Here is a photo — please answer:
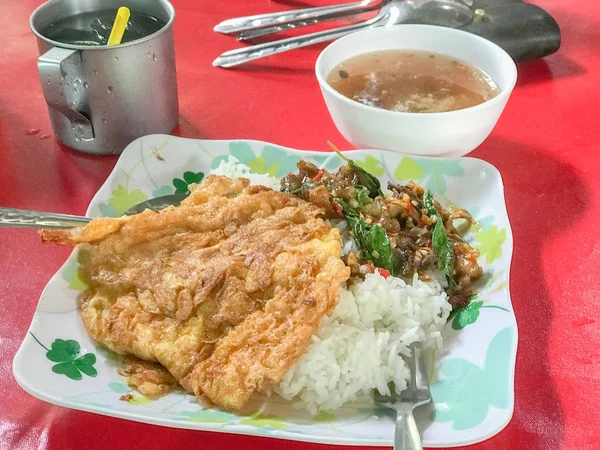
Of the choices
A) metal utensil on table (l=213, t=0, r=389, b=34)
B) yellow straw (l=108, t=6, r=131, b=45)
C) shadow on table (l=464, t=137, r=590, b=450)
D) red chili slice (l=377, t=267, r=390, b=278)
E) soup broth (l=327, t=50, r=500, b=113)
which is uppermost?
yellow straw (l=108, t=6, r=131, b=45)

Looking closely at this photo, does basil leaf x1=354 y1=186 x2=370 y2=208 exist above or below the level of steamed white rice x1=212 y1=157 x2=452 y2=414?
above

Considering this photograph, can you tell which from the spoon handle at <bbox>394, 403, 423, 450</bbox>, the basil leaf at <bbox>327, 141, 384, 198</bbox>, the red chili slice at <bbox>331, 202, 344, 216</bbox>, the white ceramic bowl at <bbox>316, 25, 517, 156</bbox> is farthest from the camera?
the white ceramic bowl at <bbox>316, 25, 517, 156</bbox>

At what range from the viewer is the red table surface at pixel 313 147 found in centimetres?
152

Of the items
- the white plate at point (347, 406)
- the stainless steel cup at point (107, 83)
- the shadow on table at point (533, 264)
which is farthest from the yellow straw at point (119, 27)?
the shadow on table at point (533, 264)

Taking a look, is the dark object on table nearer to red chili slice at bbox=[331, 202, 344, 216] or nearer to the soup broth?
the soup broth

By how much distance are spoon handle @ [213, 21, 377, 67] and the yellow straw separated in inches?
35.6

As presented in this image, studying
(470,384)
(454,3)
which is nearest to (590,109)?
(454,3)

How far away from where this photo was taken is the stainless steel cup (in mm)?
2172

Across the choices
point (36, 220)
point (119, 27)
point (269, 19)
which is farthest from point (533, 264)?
point (269, 19)

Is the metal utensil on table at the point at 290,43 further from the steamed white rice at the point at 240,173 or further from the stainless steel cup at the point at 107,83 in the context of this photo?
the steamed white rice at the point at 240,173

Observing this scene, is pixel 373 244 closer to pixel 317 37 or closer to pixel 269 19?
pixel 317 37

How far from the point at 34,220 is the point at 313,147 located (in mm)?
1251

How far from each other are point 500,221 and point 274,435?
1.05 meters

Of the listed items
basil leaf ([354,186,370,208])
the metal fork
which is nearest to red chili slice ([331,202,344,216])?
basil leaf ([354,186,370,208])
